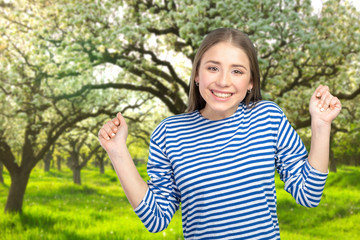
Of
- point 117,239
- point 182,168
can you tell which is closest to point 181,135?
point 182,168

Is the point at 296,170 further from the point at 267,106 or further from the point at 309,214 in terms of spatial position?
the point at 309,214

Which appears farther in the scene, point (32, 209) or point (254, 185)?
point (32, 209)

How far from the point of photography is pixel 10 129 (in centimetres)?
2158

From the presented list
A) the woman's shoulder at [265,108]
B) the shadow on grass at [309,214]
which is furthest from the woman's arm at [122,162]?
the shadow on grass at [309,214]

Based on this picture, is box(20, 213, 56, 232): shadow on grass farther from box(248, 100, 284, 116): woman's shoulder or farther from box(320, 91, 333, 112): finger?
box(320, 91, 333, 112): finger

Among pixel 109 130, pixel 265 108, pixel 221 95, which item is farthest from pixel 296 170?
pixel 109 130

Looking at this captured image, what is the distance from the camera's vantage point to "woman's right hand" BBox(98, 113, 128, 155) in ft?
7.34

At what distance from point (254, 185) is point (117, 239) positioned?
8.49 metres

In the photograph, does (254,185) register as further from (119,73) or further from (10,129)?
(10,129)

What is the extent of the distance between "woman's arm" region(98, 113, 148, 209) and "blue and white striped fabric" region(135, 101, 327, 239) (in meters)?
0.06

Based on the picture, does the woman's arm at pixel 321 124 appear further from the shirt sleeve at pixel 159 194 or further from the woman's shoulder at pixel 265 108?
the shirt sleeve at pixel 159 194

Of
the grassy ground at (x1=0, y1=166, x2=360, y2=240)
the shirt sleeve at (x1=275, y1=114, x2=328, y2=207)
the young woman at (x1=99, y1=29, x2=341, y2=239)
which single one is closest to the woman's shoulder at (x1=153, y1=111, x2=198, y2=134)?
the young woman at (x1=99, y1=29, x2=341, y2=239)

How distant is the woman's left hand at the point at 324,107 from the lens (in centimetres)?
215

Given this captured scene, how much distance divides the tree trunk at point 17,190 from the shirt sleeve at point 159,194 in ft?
39.7
